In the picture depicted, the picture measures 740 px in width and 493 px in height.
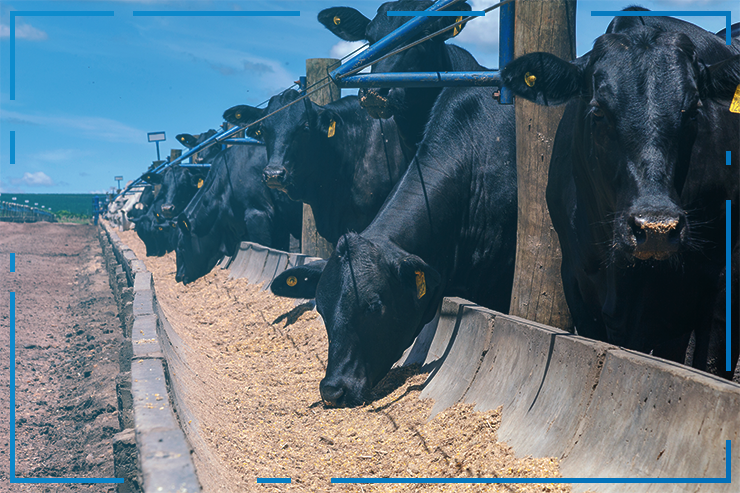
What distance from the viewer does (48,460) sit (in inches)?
187

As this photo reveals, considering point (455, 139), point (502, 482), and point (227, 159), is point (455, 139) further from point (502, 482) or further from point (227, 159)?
point (227, 159)

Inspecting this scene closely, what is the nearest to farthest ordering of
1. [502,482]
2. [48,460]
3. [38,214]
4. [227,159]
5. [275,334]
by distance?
1. [502,482]
2. [48,460]
3. [275,334]
4. [227,159]
5. [38,214]

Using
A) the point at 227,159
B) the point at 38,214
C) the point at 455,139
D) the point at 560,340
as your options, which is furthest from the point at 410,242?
the point at 38,214

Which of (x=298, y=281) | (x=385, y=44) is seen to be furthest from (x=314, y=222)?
(x=385, y=44)

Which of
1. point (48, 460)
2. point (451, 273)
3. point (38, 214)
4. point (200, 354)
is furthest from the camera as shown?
point (38, 214)

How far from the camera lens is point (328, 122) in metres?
8.58

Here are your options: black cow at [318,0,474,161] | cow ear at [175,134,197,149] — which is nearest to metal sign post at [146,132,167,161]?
cow ear at [175,134,197,149]

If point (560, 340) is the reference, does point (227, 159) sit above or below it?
above

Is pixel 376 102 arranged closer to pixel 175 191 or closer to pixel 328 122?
pixel 328 122

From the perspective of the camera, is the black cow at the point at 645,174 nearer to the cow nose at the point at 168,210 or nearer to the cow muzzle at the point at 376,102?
the cow muzzle at the point at 376,102

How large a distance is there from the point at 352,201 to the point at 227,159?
661cm

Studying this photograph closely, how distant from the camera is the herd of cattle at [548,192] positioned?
325 cm

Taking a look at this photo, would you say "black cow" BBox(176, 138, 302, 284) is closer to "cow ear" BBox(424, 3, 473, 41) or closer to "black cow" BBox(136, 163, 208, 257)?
"black cow" BBox(136, 163, 208, 257)

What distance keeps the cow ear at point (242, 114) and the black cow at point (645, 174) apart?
7.58m
